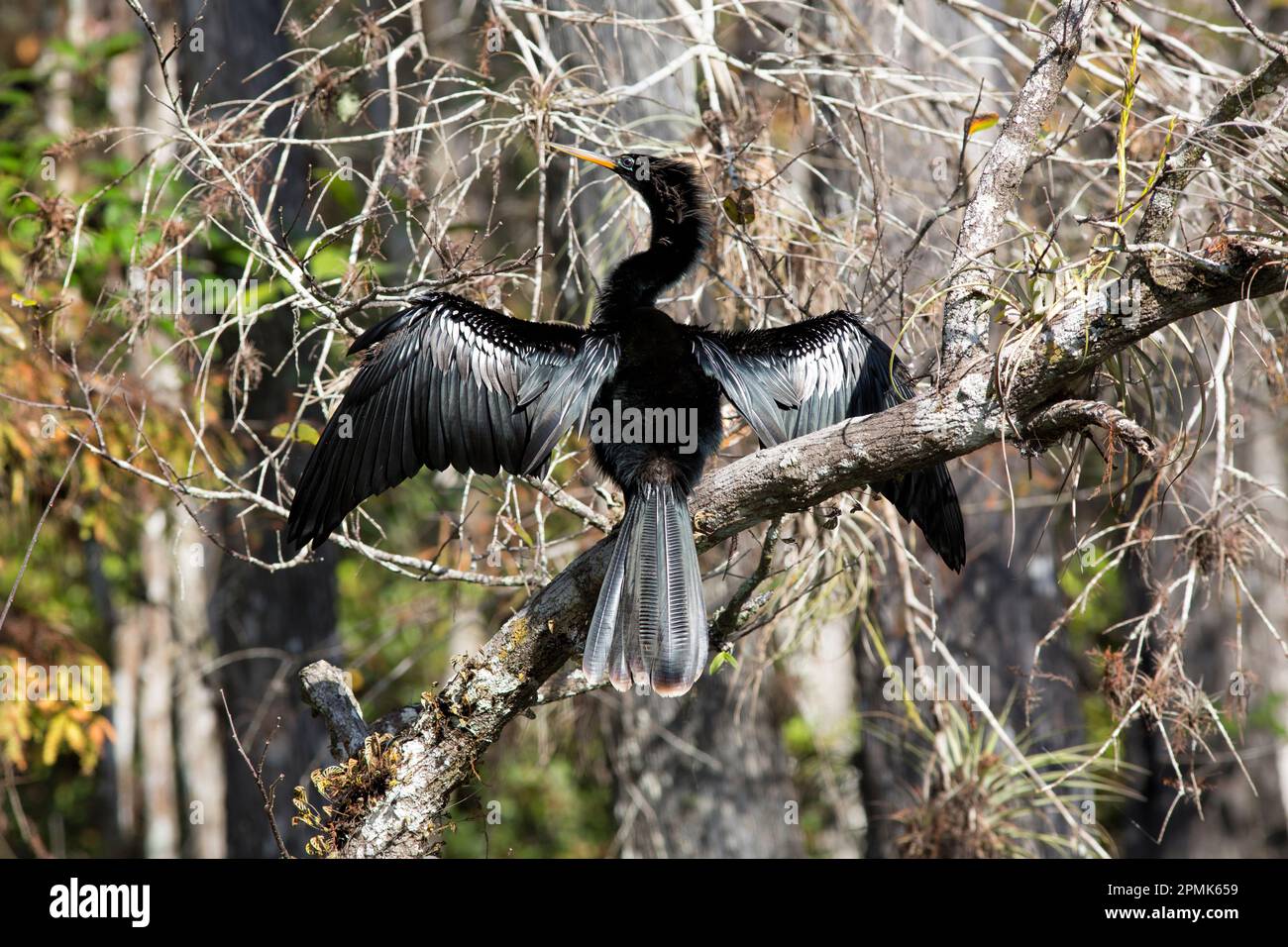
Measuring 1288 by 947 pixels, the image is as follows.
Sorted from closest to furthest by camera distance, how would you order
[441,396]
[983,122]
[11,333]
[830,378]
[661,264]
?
[441,396]
[983,122]
[830,378]
[661,264]
[11,333]

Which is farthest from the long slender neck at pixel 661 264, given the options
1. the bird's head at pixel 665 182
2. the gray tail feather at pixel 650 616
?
the gray tail feather at pixel 650 616

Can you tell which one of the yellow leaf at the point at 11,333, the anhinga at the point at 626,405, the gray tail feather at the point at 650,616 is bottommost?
the gray tail feather at the point at 650,616

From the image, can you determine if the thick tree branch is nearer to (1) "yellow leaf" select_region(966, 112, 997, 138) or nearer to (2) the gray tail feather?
(1) "yellow leaf" select_region(966, 112, 997, 138)

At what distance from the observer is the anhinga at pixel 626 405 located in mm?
3020

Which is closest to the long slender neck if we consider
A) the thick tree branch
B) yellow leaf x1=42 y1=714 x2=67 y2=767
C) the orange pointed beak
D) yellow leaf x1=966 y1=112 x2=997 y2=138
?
the orange pointed beak

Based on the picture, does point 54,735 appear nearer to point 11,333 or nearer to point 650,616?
point 11,333

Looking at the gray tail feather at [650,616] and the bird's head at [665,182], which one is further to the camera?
the bird's head at [665,182]

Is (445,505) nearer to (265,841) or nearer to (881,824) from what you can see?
(265,841)

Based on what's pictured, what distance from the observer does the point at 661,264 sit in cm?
390

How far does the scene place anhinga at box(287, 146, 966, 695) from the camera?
3.02 m

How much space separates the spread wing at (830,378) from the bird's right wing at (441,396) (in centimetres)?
39

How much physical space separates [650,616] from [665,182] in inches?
64.9

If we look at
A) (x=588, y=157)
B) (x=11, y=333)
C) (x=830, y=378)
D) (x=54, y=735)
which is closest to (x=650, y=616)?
(x=830, y=378)

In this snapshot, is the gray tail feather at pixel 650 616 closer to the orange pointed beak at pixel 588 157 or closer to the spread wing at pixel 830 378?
the spread wing at pixel 830 378
